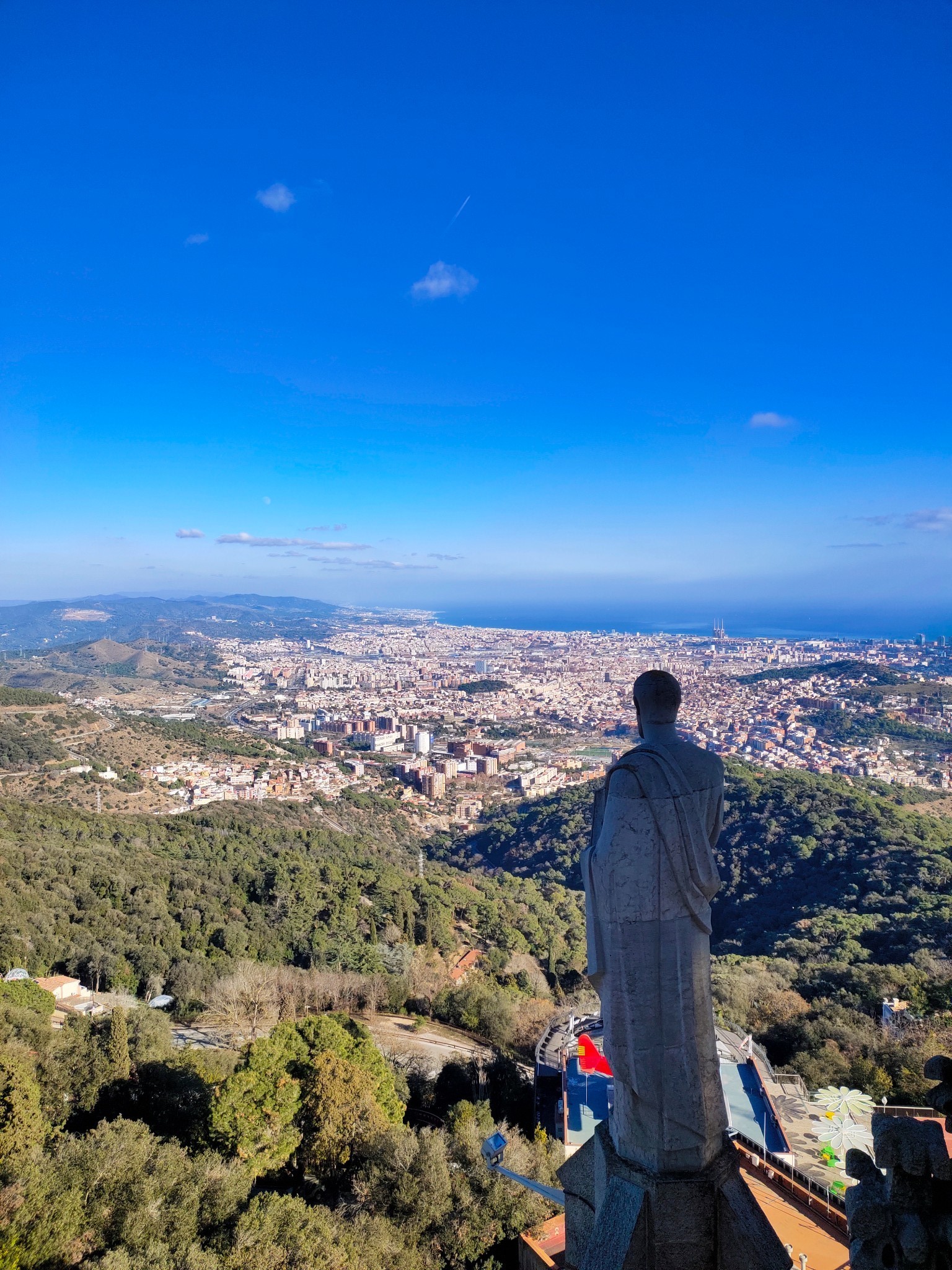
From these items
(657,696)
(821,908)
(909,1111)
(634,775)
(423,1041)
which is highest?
(657,696)

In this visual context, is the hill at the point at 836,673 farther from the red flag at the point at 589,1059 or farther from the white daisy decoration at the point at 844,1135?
the white daisy decoration at the point at 844,1135

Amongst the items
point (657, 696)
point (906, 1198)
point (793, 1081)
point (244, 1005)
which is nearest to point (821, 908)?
point (793, 1081)

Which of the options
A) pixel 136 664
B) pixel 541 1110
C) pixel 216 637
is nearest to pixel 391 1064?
pixel 541 1110

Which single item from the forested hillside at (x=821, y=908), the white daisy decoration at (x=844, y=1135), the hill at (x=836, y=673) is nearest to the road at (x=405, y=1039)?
the forested hillside at (x=821, y=908)

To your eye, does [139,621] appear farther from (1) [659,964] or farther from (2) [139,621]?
(1) [659,964]

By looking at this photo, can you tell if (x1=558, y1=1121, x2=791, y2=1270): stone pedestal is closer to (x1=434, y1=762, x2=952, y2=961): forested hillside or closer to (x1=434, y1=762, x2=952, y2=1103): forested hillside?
(x1=434, y1=762, x2=952, y2=1103): forested hillside

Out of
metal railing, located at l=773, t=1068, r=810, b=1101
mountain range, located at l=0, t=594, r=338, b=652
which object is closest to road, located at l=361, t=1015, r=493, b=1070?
metal railing, located at l=773, t=1068, r=810, b=1101

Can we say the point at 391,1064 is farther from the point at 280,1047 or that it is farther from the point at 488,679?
the point at 488,679
